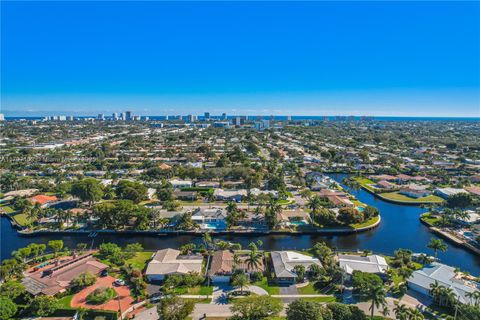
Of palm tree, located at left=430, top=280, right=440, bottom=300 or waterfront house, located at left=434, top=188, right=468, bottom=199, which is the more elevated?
waterfront house, located at left=434, top=188, right=468, bottom=199

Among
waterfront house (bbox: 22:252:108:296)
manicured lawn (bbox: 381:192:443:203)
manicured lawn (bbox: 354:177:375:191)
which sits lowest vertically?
waterfront house (bbox: 22:252:108:296)

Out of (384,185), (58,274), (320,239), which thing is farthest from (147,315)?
(384,185)

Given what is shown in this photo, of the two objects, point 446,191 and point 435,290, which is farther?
point 446,191

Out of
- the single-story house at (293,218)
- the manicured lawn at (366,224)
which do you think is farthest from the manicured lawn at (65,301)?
the manicured lawn at (366,224)

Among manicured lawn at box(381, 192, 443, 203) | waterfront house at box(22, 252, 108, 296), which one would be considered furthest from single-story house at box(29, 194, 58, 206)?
manicured lawn at box(381, 192, 443, 203)

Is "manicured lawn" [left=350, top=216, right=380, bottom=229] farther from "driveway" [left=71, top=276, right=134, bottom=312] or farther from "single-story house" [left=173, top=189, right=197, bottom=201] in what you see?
"driveway" [left=71, top=276, right=134, bottom=312]

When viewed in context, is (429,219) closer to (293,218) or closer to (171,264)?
(293,218)
